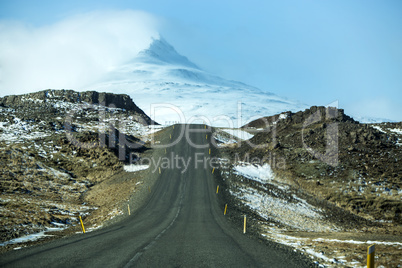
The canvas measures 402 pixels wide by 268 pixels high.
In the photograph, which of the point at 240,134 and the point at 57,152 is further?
the point at 240,134

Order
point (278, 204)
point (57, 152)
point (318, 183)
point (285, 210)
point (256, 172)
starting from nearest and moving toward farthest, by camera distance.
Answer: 1. point (285, 210)
2. point (278, 204)
3. point (318, 183)
4. point (256, 172)
5. point (57, 152)

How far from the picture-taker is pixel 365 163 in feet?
117

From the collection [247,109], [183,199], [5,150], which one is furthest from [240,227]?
→ [247,109]

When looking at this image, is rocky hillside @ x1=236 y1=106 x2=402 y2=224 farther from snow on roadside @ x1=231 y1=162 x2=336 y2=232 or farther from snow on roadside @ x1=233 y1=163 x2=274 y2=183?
snow on roadside @ x1=231 y1=162 x2=336 y2=232

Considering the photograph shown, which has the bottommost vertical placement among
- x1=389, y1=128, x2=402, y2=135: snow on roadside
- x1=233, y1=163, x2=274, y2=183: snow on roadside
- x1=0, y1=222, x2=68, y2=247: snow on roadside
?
x1=0, y1=222, x2=68, y2=247: snow on roadside

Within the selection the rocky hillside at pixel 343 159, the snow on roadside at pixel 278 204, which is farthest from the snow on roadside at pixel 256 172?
the rocky hillside at pixel 343 159

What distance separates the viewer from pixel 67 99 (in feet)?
212

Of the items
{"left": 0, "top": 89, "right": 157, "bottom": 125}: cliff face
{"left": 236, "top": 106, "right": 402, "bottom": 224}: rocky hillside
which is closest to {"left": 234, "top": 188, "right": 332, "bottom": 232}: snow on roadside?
{"left": 236, "top": 106, "right": 402, "bottom": 224}: rocky hillside

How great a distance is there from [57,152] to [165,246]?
3339 centimetres

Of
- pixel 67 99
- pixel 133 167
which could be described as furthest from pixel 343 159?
pixel 67 99

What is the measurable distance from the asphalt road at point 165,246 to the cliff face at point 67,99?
46.1 metres

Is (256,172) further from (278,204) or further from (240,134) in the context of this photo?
(240,134)

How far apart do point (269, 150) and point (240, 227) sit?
81.7 ft

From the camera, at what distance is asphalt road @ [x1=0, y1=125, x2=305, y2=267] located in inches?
467
